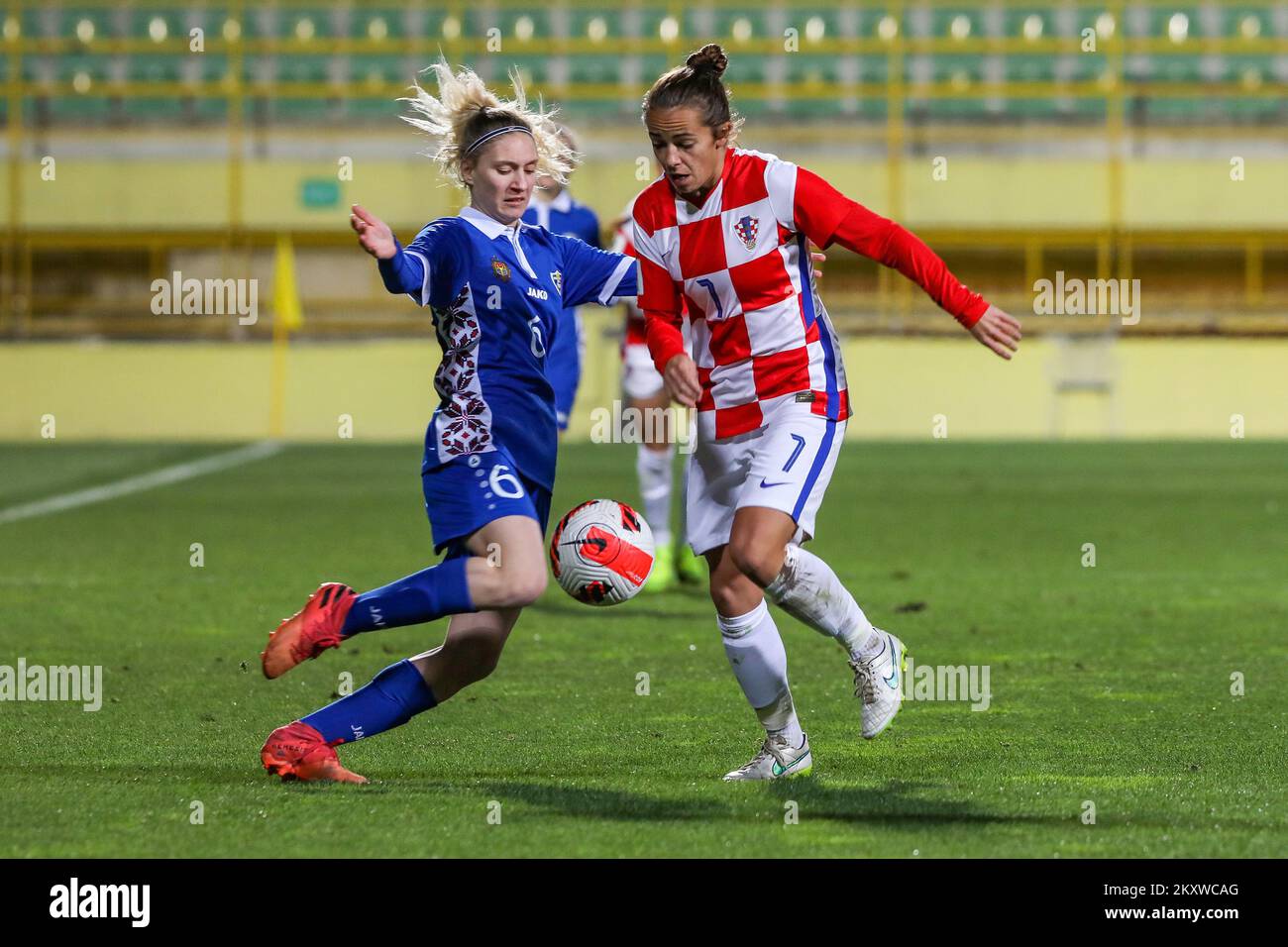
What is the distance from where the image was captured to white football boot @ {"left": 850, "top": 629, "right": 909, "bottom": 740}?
5.02m

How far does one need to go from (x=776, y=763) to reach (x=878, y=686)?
1.19 feet

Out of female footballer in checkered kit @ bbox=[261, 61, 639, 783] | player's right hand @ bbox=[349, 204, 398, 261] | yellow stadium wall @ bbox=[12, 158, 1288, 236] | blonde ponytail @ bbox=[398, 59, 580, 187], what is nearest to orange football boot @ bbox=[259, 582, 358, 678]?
female footballer in checkered kit @ bbox=[261, 61, 639, 783]

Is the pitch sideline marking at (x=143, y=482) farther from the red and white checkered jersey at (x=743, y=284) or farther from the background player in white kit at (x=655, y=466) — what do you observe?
the red and white checkered jersey at (x=743, y=284)

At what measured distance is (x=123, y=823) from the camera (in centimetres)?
425

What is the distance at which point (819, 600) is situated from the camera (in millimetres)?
5023

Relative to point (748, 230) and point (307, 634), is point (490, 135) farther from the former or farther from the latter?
point (307, 634)

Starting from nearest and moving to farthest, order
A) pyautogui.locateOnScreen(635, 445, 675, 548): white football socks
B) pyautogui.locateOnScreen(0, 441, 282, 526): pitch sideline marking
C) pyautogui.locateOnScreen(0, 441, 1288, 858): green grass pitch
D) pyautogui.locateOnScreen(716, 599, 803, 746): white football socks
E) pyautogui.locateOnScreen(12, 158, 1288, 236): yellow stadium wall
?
pyautogui.locateOnScreen(0, 441, 1288, 858): green grass pitch, pyautogui.locateOnScreen(716, 599, 803, 746): white football socks, pyautogui.locateOnScreen(635, 445, 675, 548): white football socks, pyautogui.locateOnScreen(0, 441, 282, 526): pitch sideline marking, pyautogui.locateOnScreen(12, 158, 1288, 236): yellow stadium wall

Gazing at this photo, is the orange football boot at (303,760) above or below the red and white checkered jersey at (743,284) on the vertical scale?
below

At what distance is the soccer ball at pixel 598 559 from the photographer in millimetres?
4895

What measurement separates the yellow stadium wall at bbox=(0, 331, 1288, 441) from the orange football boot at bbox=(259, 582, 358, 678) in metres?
16.3

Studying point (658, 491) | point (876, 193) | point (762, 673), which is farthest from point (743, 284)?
point (876, 193)

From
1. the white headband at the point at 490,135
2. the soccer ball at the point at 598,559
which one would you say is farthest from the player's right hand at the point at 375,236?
the soccer ball at the point at 598,559

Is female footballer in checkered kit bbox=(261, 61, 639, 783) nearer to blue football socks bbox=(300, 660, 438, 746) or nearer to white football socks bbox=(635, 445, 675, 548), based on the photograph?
blue football socks bbox=(300, 660, 438, 746)

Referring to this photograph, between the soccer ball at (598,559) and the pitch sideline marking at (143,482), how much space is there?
824 cm
